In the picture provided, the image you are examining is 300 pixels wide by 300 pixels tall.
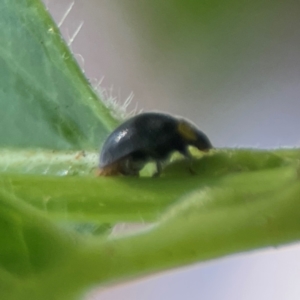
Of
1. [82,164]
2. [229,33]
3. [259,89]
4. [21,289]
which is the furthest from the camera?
[229,33]

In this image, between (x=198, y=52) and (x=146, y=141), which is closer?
(x=146, y=141)

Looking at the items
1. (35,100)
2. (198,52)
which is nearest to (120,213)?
(35,100)

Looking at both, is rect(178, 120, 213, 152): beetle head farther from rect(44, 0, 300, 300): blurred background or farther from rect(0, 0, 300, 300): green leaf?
rect(44, 0, 300, 300): blurred background

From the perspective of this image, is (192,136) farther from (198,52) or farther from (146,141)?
(198,52)

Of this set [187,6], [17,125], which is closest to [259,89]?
[187,6]

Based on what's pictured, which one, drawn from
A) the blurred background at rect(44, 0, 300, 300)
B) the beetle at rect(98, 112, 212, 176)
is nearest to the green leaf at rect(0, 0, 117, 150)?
the beetle at rect(98, 112, 212, 176)

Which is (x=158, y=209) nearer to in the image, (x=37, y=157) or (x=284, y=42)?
(x=37, y=157)

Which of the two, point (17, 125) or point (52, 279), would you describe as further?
point (17, 125)
